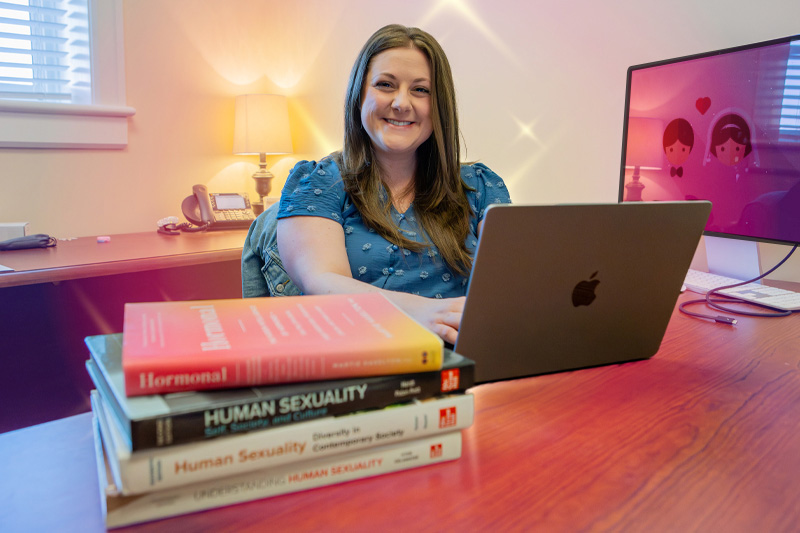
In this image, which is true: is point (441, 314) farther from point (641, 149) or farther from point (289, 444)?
point (641, 149)

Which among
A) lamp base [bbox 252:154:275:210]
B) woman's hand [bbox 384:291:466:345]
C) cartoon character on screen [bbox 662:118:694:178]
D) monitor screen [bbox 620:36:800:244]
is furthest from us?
lamp base [bbox 252:154:275:210]

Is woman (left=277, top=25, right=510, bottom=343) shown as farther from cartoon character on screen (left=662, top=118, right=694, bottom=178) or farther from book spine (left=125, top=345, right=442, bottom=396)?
book spine (left=125, top=345, right=442, bottom=396)

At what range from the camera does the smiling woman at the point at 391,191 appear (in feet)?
4.37

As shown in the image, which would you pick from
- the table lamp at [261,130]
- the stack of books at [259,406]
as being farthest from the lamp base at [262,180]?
the stack of books at [259,406]

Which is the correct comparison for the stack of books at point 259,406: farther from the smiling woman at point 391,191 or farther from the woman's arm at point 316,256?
the smiling woman at point 391,191

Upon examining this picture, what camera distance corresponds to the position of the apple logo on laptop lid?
0.73 m

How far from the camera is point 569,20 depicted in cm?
194

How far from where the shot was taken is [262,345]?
49 cm

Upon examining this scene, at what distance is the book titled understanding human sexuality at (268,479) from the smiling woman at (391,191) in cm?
75

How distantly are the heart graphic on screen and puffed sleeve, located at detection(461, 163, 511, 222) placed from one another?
48 centimetres

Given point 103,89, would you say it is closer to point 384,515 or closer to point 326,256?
point 326,256

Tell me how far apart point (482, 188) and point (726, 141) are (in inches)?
22.0

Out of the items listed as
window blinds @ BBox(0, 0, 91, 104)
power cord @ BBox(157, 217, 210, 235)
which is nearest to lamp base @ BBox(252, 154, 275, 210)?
power cord @ BBox(157, 217, 210, 235)

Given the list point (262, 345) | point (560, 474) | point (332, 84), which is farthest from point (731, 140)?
point (332, 84)
